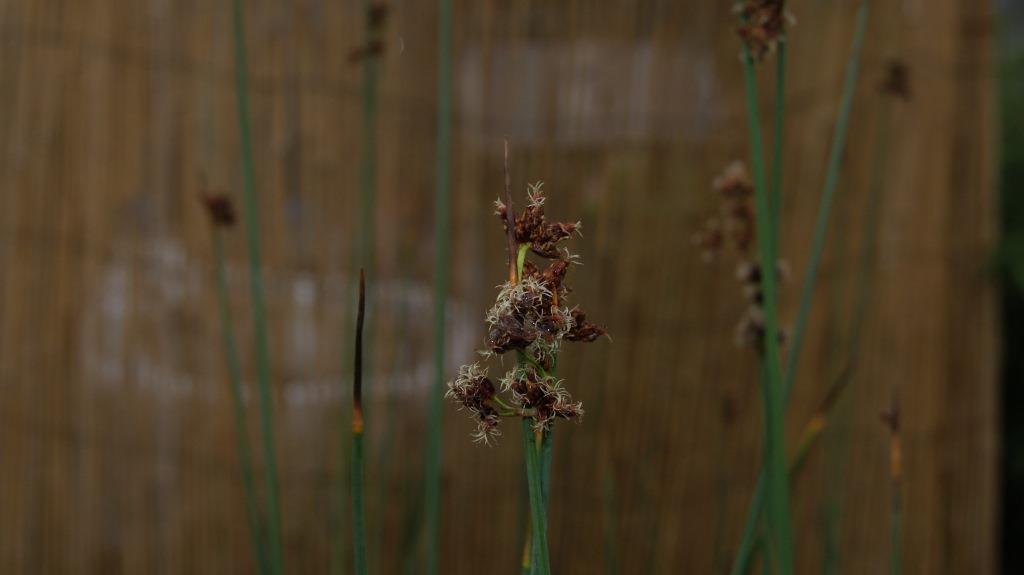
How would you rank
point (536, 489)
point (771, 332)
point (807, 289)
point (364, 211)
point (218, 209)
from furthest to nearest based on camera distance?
point (364, 211) < point (218, 209) < point (807, 289) < point (771, 332) < point (536, 489)

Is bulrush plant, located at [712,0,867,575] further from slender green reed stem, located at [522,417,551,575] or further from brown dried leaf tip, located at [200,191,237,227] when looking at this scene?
brown dried leaf tip, located at [200,191,237,227]

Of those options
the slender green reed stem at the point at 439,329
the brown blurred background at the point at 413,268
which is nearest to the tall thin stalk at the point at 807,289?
the slender green reed stem at the point at 439,329

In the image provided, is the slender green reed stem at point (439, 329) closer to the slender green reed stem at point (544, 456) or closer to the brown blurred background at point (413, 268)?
the slender green reed stem at point (544, 456)

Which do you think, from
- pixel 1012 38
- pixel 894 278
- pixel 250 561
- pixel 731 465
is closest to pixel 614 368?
pixel 731 465

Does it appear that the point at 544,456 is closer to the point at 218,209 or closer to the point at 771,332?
the point at 771,332

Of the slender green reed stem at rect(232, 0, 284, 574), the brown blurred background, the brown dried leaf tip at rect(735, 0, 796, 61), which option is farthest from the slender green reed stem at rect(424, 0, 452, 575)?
the brown blurred background

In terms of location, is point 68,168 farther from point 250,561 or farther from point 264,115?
point 250,561

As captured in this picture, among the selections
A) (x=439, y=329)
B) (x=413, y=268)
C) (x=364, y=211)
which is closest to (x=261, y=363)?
(x=439, y=329)
